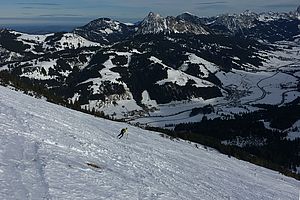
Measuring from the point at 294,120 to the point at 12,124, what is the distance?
621 ft

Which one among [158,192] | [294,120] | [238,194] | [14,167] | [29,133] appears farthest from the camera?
[294,120]

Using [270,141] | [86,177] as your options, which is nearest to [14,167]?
[86,177]

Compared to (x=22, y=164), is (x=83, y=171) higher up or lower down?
lower down

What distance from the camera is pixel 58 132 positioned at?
29344 mm

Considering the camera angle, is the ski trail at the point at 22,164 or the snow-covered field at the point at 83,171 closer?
the ski trail at the point at 22,164

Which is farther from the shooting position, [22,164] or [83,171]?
[83,171]

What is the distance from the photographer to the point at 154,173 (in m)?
26.4

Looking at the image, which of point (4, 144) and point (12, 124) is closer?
point (4, 144)

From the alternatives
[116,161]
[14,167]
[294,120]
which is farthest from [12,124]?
[294,120]

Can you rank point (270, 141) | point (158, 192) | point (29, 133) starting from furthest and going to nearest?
point (270, 141), point (29, 133), point (158, 192)

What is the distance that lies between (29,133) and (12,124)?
2116 mm

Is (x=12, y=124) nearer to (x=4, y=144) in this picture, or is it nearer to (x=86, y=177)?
(x=4, y=144)

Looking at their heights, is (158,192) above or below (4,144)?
below

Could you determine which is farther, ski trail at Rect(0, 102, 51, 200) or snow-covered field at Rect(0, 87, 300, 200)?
snow-covered field at Rect(0, 87, 300, 200)
